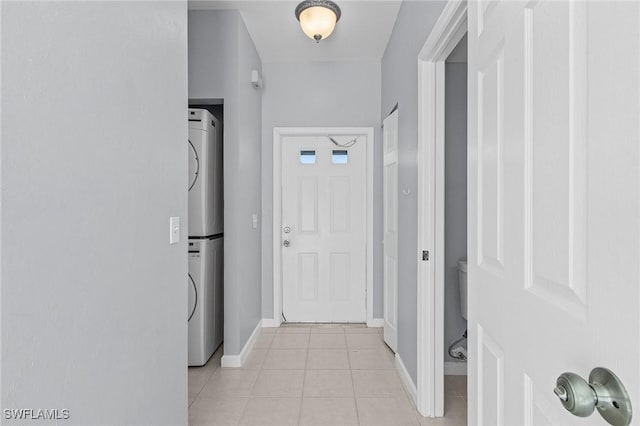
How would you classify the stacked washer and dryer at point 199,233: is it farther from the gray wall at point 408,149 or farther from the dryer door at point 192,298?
the gray wall at point 408,149

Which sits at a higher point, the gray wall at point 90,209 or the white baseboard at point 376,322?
the gray wall at point 90,209

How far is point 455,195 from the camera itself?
2779 millimetres

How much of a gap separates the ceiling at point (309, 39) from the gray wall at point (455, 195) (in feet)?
2.31

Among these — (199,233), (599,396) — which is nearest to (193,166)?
(199,233)

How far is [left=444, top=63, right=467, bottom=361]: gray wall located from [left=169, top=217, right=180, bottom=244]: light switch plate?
2000 millimetres

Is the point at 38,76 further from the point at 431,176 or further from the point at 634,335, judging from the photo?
the point at 431,176

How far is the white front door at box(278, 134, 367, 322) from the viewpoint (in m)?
3.77

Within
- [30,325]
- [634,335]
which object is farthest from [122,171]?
[634,335]

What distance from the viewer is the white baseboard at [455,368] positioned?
8.75 feet

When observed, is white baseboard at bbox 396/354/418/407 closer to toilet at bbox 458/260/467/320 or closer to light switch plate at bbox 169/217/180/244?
toilet at bbox 458/260/467/320

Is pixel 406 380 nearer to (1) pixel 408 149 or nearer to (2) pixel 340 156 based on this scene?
(1) pixel 408 149

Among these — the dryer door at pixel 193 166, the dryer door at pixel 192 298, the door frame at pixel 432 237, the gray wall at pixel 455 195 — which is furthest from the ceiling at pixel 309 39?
the dryer door at pixel 192 298

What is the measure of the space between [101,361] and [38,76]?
75cm

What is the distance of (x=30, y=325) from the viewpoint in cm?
77
